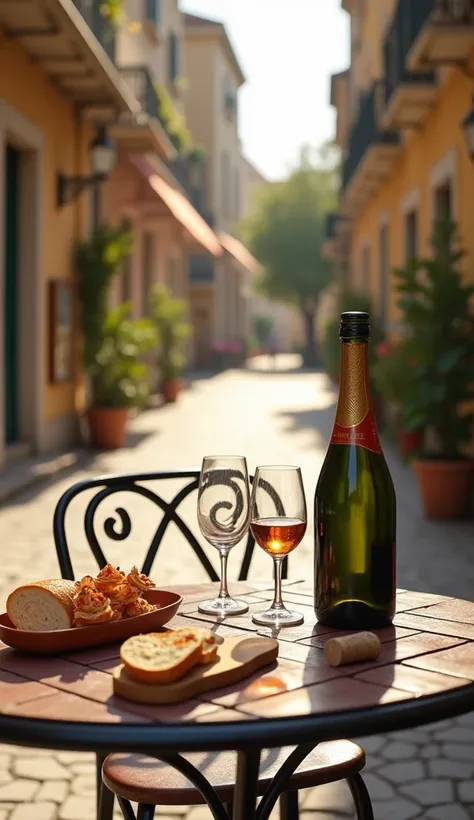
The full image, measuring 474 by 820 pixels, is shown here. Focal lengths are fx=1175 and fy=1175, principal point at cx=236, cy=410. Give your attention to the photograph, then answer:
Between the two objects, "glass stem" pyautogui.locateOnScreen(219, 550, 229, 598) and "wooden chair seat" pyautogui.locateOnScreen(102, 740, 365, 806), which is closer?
"glass stem" pyautogui.locateOnScreen(219, 550, 229, 598)

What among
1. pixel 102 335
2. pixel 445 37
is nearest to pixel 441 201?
pixel 445 37

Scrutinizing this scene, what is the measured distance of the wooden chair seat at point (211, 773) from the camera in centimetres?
226

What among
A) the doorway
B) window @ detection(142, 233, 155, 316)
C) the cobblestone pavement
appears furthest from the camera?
window @ detection(142, 233, 155, 316)

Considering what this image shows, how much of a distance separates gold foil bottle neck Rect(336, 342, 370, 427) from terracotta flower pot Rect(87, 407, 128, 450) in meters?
11.3

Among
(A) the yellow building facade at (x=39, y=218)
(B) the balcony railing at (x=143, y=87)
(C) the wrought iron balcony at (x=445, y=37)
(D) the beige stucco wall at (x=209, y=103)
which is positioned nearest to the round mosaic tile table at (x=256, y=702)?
(C) the wrought iron balcony at (x=445, y=37)

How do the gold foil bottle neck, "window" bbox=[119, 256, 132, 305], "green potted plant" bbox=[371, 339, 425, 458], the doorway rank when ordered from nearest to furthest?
the gold foil bottle neck < "green potted plant" bbox=[371, 339, 425, 458] < the doorway < "window" bbox=[119, 256, 132, 305]

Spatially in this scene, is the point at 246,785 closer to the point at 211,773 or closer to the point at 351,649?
the point at 351,649

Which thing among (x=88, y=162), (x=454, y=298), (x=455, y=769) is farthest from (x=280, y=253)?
(x=455, y=769)

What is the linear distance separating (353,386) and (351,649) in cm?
44

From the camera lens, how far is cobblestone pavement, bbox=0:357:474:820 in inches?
137

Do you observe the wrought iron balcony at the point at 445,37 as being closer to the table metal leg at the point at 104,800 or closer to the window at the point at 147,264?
the table metal leg at the point at 104,800

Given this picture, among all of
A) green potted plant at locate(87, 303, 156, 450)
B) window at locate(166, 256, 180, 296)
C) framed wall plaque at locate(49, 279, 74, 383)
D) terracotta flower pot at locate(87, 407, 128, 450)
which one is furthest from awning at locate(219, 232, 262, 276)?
terracotta flower pot at locate(87, 407, 128, 450)

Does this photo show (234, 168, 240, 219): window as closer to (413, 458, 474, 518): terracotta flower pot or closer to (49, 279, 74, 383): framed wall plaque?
(49, 279, 74, 383): framed wall plaque

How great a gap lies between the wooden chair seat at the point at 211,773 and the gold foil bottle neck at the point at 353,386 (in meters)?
0.77
